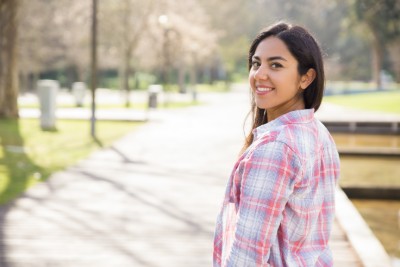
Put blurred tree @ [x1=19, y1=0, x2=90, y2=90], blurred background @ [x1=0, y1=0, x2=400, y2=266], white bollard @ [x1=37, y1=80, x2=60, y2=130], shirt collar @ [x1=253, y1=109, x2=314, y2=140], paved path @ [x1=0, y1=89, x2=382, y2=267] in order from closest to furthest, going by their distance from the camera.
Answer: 1. shirt collar @ [x1=253, y1=109, x2=314, y2=140]
2. paved path @ [x1=0, y1=89, x2=382, y2=267]
3. blurred background @ [x1=0, y1=0, x2=400, y2=266]
4. white bollard @ [x1=37, y1=80, x2=60, y2=130]
5. blurred tree @ [x1=19, y1=0, x2=90, y2=90]

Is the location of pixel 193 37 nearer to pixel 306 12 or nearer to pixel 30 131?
pixel 30 131

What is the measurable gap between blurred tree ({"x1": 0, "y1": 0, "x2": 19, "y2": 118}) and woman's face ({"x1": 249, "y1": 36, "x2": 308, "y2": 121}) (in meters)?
19.8

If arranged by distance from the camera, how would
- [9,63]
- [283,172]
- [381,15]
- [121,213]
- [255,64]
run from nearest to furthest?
1. [283,172]
2. [255,64]
3. [121,213]
4. [9,63]
5. [381,15]

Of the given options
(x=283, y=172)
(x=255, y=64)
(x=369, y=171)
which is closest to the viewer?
(x=283, y=172)

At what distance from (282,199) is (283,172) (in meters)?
0.08

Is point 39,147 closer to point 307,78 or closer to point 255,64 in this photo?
point 255,64

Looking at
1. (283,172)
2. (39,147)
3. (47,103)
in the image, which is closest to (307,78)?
(283,172)

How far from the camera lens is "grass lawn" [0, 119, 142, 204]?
935cm

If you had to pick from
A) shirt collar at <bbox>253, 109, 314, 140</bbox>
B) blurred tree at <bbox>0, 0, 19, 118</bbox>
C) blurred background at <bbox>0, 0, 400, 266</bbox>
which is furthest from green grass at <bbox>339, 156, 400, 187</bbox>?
Result: blurred tree at <bbox>0, 0, 19, 118</bbox>

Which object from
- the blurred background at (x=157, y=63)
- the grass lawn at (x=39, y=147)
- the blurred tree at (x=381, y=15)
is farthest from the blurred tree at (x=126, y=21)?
the blurred tree at (x=381, y=15)

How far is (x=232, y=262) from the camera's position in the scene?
1.81m

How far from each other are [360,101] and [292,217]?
121 ft

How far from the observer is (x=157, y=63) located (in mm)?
48562

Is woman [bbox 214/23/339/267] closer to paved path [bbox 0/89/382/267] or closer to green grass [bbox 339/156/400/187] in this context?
paved path [bbox 0/89/382/267]
